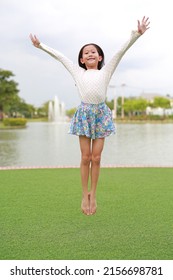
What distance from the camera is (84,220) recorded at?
196 inches

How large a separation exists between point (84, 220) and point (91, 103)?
1.53 metres

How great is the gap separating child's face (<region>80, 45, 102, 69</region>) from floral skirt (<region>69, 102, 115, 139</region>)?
14.2 inches

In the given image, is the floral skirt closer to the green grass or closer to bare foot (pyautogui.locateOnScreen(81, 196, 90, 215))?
bare foot (pyautogui.locateOnScreen(81, 196, 90, 215))

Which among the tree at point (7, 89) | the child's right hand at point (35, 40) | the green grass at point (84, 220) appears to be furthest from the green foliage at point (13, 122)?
the child's right hand at point (35, 40)

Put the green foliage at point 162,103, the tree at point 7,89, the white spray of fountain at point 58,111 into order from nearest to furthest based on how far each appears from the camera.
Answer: the tree at point 7,89, the white spray of fountain at point 58,111, the green foliage at point 162,103

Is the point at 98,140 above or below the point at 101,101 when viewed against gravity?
below

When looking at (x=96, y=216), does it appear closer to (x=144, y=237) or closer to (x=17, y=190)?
(x=144, y=237)

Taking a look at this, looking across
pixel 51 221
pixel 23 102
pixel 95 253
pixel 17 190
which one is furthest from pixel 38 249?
pixel 23 102

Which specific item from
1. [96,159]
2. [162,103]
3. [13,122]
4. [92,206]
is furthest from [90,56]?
[162,103]

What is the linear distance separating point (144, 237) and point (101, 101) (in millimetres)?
1325

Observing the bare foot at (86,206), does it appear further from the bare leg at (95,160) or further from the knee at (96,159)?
the knee at (96,159)

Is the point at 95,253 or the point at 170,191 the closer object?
the point at 95,253

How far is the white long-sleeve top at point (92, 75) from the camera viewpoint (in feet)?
13.0

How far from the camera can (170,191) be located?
6.70 m
